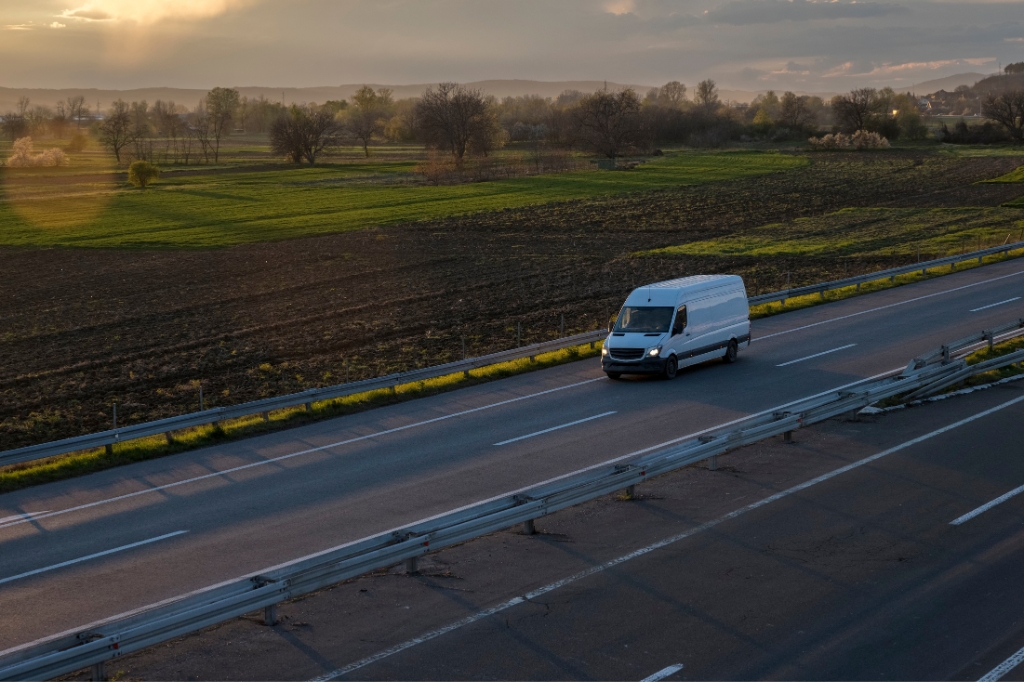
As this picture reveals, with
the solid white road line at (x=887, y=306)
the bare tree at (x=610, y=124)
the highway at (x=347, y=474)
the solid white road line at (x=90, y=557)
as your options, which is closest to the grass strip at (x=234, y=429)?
the highway at (x=347, y=474)

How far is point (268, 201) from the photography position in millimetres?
82562

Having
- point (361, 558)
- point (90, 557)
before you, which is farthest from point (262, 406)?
point (361, 558)

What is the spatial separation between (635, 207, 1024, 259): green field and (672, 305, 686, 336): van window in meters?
23.8

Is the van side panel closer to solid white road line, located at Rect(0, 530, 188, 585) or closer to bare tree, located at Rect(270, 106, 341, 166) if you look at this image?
solid white road line, located at Rect(0, 530, 188, 585)

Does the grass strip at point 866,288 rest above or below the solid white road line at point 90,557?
above

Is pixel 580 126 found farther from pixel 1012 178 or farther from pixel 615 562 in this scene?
pixel 615 562

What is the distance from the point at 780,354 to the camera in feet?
89.5

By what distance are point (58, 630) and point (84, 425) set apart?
1345 centimetres

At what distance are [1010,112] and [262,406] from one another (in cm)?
13462

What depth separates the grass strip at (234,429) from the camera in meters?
18.9

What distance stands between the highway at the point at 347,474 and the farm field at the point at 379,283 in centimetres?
547

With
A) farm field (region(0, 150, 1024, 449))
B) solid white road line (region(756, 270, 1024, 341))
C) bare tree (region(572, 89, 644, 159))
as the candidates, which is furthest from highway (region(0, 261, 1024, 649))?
bare tree (region(572, 89, 644, 159))

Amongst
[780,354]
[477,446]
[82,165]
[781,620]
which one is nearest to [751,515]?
[781,620]

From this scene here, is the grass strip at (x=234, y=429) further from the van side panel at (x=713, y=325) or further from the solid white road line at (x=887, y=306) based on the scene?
the solid white road line at (x=887, y=306)
